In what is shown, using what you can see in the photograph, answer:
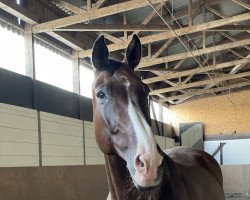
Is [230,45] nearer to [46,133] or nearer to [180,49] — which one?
[180,49]

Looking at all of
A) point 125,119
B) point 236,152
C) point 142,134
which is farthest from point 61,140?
point 236,152

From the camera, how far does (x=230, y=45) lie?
32.9 feet

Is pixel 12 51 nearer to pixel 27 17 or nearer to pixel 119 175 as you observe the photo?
pixel 27 17

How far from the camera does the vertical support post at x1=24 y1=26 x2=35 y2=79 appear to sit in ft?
24.0

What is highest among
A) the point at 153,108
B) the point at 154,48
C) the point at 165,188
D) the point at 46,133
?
the point at 154,48

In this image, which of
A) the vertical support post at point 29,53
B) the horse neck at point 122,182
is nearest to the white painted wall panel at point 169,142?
the vertical support post at point 29,53

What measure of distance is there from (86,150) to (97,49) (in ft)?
25.1

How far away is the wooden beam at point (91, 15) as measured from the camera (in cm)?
635

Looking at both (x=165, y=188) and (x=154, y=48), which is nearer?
(x=165, y=188)

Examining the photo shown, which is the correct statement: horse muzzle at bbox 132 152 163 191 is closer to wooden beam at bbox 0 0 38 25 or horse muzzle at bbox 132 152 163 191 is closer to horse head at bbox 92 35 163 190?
horse head at bbox 92 35 163 190

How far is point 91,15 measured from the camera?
268 inches

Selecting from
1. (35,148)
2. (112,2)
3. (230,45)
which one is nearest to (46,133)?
(35,148)

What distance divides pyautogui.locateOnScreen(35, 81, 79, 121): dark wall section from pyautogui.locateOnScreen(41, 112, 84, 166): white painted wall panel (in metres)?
0.19

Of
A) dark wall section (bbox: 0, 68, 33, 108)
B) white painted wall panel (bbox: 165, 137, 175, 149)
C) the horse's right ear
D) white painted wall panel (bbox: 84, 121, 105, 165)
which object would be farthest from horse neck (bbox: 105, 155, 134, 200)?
white painted wall panel (bbox: 165, 137, 175, 149)
